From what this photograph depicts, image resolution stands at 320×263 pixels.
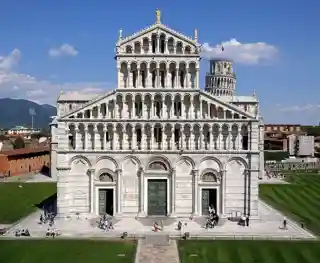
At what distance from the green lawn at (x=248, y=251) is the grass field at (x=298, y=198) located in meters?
5.68

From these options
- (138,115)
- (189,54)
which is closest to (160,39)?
(189,54)

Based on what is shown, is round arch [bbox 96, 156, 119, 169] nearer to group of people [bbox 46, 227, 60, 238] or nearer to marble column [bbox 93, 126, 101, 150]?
marble column [bbox 93, 126, 101, 150]

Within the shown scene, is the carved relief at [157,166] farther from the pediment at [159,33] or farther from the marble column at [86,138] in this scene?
the pediment at [159,33]

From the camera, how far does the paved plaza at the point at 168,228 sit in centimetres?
3875

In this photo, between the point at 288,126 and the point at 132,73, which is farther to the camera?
the point at 288,126

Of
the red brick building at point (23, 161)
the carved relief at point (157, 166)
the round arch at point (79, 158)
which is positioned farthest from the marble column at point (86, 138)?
the red brick building at point (23, 161)

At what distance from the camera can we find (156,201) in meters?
45.0

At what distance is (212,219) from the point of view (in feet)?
138

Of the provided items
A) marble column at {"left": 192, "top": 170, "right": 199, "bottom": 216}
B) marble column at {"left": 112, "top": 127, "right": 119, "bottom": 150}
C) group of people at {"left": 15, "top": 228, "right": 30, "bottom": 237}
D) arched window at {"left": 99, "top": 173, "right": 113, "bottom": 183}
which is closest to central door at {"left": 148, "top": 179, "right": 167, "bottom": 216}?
marble column at {"left": 192, "top": 170, "right": 199, "bottom": 216}

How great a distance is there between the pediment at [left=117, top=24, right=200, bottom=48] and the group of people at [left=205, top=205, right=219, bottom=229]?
1566 centimetres

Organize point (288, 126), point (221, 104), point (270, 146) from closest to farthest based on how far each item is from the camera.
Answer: point (221, 104) < point (270, 146) < point (288, 126)

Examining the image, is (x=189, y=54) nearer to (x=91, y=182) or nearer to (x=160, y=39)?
(x=160, y=39)

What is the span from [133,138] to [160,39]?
32.5ft

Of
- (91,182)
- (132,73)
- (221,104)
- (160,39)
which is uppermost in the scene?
(160,39)
